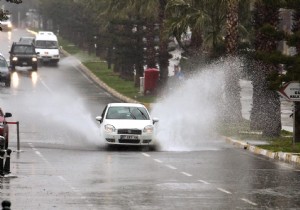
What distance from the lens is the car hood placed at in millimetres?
34062

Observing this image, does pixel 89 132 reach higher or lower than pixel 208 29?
lower

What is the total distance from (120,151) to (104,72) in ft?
160

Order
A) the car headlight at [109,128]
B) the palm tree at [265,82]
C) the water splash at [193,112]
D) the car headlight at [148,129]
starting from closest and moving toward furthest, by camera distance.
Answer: the car headlight at [109,128] < the car headlight at [148,129] < the water splash at [193,112] < the palm tree at [265,82]

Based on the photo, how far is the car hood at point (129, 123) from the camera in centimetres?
Answer: 3406

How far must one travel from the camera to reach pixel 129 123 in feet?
113

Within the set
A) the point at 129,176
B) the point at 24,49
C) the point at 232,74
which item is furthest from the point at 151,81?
the point at 129,176

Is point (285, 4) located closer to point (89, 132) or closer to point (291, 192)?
point (89, 132)

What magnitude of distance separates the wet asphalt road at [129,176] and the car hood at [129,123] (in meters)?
0.73

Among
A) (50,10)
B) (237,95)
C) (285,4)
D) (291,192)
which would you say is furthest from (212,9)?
(50,10)

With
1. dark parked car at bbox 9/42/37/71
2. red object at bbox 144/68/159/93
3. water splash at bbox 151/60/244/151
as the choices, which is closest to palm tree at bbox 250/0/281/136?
water splash at bbox 151/60/244/151

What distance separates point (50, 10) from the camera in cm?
12400

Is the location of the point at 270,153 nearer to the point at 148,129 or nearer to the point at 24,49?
Answer: the point at 148,129

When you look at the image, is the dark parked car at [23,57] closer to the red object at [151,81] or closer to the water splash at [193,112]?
the red object at [151,81]

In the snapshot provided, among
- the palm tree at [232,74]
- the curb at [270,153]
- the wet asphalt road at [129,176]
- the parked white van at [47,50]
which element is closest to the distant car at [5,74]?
the wet asphalt road at [129,176]
